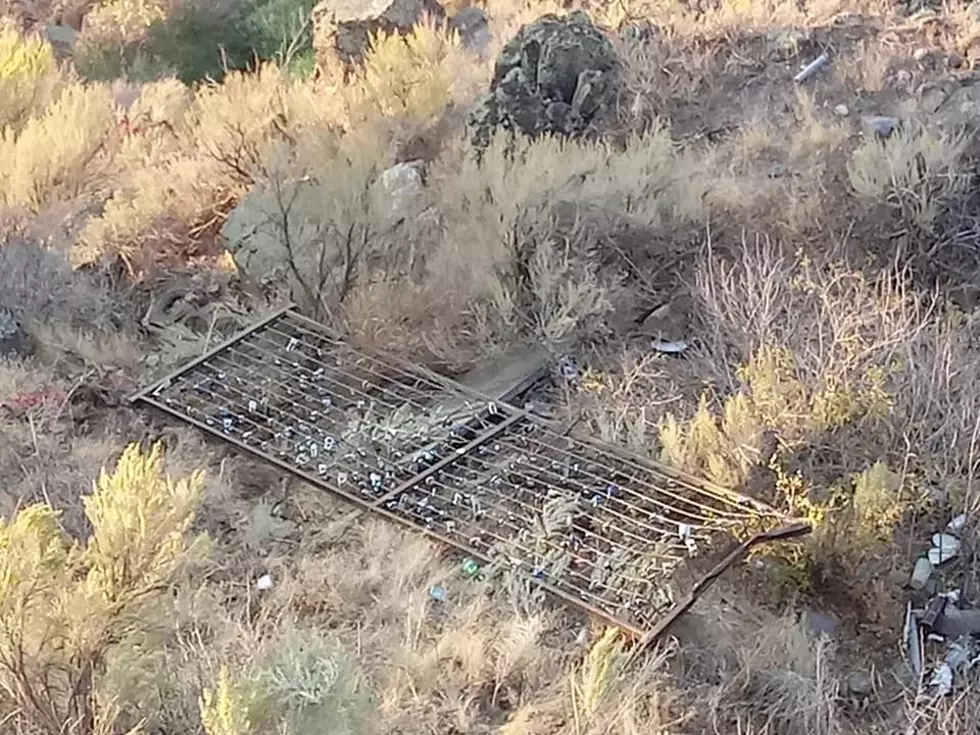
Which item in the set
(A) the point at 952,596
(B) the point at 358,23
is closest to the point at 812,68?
(B) the point at 358,23

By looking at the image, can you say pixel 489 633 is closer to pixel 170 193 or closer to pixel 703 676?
pixel 703 676

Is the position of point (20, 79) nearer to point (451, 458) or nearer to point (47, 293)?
point (47, 293)

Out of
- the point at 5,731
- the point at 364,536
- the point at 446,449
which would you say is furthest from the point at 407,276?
the point at 5,731

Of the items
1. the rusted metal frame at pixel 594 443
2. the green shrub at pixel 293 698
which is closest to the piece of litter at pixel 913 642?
the rusted metal frame at pixel 594 443

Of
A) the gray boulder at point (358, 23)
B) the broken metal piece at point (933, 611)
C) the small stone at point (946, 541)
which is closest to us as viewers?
the broken metal piece at point (933, 611)

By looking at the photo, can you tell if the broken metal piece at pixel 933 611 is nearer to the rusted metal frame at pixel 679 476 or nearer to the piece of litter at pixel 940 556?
the piece of litter at pixel 940 556

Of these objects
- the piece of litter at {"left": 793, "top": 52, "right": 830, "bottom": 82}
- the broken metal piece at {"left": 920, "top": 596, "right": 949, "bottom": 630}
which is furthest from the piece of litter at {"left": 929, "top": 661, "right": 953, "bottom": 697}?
the piece of litter at {"left": 793, "top": 52, "right": 830, "bottom": 82}
